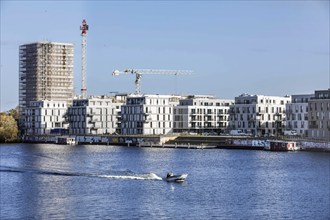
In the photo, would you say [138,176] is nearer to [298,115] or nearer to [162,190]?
[162,190]

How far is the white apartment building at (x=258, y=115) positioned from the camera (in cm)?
12900

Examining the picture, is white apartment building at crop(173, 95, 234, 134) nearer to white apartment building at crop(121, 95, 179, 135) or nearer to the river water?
white apartment building at crop(121, 95, 179, 135)

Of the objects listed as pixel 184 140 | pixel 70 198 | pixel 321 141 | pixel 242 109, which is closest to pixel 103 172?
pixel 70 198

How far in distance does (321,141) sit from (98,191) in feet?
184

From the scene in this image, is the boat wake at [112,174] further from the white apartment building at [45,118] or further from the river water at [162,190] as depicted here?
the white apartment building at [45,118]

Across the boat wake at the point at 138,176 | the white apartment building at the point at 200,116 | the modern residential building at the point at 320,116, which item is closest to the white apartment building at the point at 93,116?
the white apartment building at the point at 200,116

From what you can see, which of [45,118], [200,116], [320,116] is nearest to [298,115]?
[320,116]

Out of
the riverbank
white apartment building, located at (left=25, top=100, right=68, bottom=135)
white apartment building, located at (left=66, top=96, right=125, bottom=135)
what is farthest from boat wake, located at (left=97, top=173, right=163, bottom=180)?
white apartment building, located at (left=25, top=100, right=68, bottom=135)

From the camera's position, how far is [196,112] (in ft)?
455

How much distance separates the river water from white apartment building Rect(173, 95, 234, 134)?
59070 mm

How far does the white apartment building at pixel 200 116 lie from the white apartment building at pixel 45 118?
88.8 ft

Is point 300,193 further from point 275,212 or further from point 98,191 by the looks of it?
point 98,191

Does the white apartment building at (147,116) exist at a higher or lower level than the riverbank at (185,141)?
higher

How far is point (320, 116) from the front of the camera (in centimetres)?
10531
